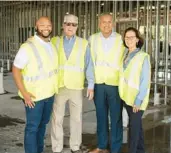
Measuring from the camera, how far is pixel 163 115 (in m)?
7.70

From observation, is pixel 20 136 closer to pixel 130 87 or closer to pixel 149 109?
pixel 130 87

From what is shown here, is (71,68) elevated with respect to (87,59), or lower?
lower

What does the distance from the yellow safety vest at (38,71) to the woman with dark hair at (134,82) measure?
880 millimetres

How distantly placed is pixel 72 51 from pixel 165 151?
2.03 m

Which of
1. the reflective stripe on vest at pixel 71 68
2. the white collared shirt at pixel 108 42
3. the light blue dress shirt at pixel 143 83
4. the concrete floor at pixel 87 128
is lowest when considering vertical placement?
the concrete floor at pixel 87 128

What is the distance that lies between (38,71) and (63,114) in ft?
2.78

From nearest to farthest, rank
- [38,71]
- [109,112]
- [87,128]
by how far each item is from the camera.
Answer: [38,71]
[109,112]
[87,128]

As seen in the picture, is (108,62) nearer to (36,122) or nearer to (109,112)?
(109,112)

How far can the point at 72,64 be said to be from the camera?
455 cm

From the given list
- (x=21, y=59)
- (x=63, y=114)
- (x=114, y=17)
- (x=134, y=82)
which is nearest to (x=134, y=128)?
(x=134, y=82)

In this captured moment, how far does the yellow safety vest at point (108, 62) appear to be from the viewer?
4.52 m

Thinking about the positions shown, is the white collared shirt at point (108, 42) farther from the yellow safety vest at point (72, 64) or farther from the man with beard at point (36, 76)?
the man with beard at point (36, 76)

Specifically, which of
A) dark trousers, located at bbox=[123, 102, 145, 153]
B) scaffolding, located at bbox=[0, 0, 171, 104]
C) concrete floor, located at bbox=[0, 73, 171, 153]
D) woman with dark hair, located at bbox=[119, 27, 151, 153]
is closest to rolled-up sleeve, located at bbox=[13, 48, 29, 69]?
woman with dark hair, located at bbox=[119, 27, 151, 153]

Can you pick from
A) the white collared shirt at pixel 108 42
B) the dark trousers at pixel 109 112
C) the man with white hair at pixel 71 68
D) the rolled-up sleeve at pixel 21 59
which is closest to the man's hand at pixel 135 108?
the dark trousers at pixel 109 112
